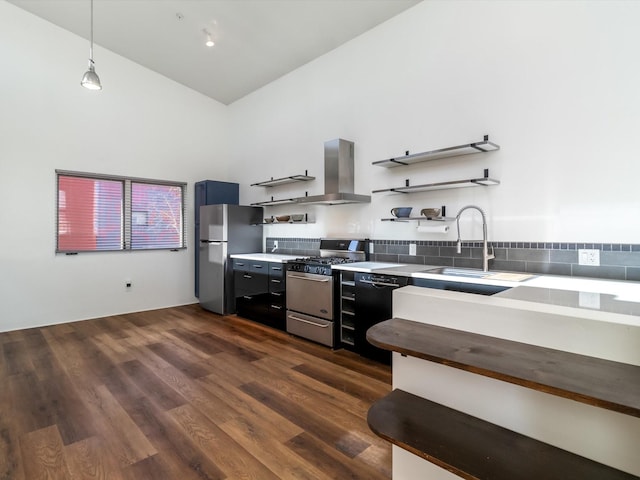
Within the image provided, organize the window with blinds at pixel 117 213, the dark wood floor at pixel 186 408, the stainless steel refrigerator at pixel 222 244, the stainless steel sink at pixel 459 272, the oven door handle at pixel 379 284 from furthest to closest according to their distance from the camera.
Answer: the stainless steel refrigerator at pixel 222 244 → the window with blinds at pixel 117 213 → the oven door handle at pixel 379 284 → the stainless steel sink at pixel 459 272 → the dark wood floor at pixel 186 408

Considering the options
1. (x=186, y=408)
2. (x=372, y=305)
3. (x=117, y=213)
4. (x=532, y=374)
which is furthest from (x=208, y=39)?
(x=532, y=374)

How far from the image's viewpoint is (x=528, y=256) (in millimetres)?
2779

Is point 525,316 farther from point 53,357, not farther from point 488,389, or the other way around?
point 53,357

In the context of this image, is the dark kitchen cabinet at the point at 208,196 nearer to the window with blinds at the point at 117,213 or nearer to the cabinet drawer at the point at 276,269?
the window with blinds at the point at 117,213

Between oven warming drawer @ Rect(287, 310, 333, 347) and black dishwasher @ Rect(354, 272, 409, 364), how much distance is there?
12.9 inches

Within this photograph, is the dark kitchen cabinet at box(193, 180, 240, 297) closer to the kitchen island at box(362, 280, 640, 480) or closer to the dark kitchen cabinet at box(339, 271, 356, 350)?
the dark kitchen cabinet at box(339, 271, 356, 350)

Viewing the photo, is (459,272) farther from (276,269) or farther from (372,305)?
(276,269)

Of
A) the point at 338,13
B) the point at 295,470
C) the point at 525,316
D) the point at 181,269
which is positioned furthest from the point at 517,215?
the point at 181,269

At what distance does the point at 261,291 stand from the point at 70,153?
3223mm

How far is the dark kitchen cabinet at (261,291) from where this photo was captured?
4188 millimetres

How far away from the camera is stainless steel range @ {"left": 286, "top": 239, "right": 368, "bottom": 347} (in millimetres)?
3529

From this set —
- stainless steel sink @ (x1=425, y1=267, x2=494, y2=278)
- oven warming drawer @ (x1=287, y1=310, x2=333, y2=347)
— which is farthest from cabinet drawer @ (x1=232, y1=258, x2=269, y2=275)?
stainless steel sink @ (x1=425, y1=267, x2=494, y2=278)

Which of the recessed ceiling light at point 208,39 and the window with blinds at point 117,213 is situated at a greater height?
the recessed ceiling light at point 208,39

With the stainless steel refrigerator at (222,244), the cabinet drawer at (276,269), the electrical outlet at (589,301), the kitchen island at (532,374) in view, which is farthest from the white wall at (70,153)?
the electrical outlet at (589,301)
